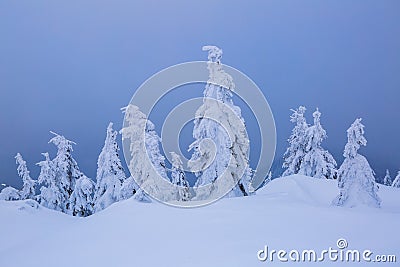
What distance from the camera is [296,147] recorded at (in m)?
36.3

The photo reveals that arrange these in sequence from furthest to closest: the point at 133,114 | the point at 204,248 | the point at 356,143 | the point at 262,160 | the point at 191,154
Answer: the point at 191,154
the point at 133,114
the point at 356,143
the point at 262,160
the point at 204,248

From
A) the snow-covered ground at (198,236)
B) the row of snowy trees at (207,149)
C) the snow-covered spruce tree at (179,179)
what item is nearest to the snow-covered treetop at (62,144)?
the snow-covered spruce tree at (179,179)

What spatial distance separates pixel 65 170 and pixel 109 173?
4625mm

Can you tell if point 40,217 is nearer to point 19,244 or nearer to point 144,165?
point 19,244

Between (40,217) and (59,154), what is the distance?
18.4 metres

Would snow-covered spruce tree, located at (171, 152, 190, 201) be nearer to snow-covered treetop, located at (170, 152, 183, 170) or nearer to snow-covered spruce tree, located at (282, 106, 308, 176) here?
snow-covered treetop, located at (170, 152, 183, 170)

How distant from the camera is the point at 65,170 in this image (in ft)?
113

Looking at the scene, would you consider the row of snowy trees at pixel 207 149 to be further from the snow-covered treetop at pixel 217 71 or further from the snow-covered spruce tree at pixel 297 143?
the snow-covered spruce tree at pixel 297 143

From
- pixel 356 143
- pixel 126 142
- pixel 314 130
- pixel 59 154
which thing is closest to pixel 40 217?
pixel 126 142

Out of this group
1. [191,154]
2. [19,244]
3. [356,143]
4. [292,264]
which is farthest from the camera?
[191,154]

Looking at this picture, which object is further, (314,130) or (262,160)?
(314,130)
